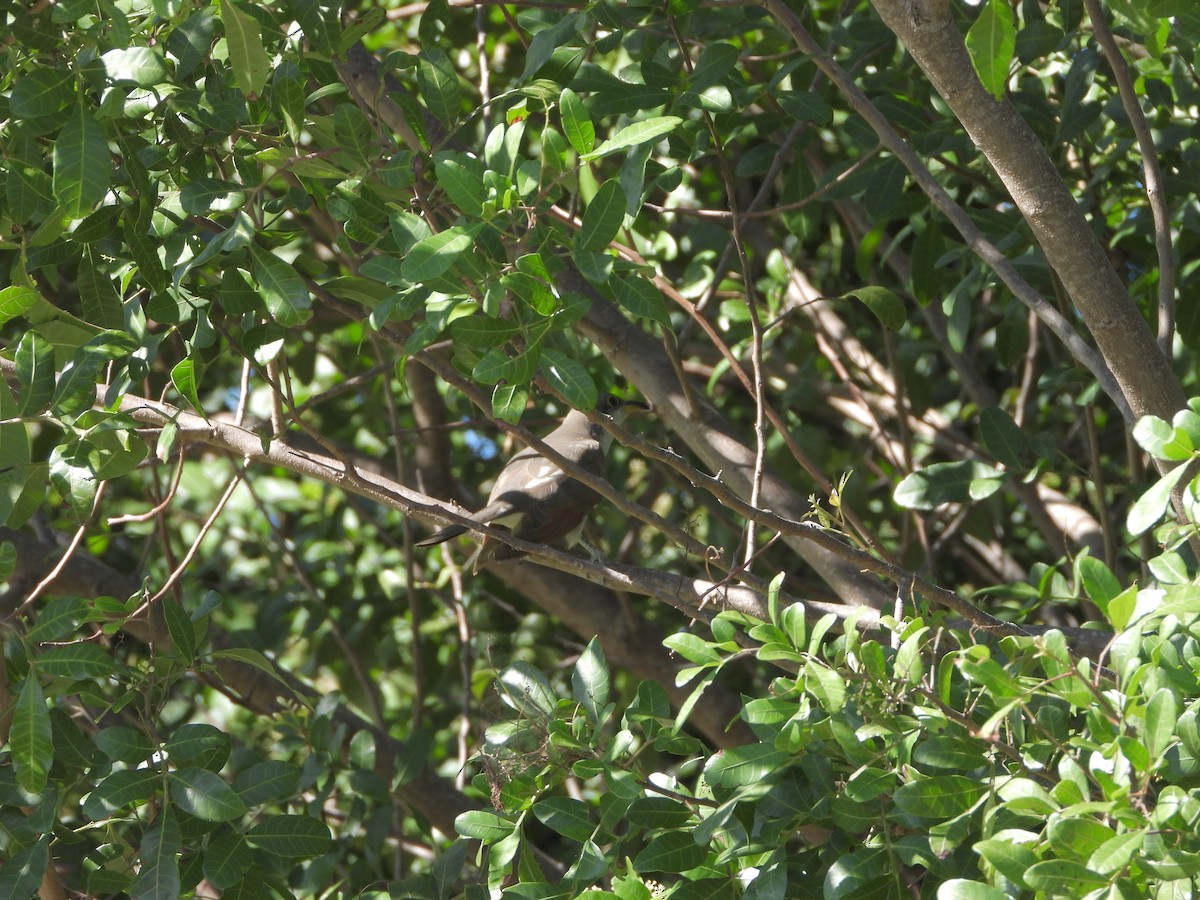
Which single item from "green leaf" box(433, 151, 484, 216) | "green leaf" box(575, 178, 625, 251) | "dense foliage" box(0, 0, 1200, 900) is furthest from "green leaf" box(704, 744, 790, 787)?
"green leaf" box(433, 151, 484, 216)

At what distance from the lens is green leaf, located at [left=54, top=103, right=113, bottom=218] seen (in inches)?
86.3

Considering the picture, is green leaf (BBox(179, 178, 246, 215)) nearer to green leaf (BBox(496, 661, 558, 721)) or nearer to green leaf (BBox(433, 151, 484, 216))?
green leaf (BBox(433, 151, 484, 216))

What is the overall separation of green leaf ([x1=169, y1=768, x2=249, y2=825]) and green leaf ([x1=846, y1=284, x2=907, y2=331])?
6.96 feet

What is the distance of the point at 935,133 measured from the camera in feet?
11.5

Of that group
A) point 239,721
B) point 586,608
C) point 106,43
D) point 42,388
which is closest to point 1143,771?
point 42,388

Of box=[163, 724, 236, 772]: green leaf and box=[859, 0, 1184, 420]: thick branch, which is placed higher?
box=[859, 0, 1184, 420]: thick branch

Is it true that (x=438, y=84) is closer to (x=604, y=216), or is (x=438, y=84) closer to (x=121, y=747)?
(x=604, y=216)

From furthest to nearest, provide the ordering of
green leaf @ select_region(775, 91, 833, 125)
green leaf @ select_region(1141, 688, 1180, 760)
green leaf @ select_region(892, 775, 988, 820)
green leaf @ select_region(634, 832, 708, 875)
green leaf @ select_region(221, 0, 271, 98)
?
green leaf @ select_region(775, 91, 833, 125)
green leaf @ select_region(221, 0, 271, 98)
green leaf @ select_region(634, 832, 708, 875)
green leaf @ select_region(892, 775, 988, 820)
green leaf @ select_region(1141, 688, 1180, 760)

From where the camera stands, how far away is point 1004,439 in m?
3.62

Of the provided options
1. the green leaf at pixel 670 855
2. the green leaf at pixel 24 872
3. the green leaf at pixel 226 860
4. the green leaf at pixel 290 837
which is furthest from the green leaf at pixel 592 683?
→ the green leaf at pixel 24 872

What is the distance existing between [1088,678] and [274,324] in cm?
180

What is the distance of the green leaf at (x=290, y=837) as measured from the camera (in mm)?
2721

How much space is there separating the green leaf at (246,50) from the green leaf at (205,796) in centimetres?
144

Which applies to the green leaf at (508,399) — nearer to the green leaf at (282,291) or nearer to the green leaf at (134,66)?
the green leaf at (282,291)
